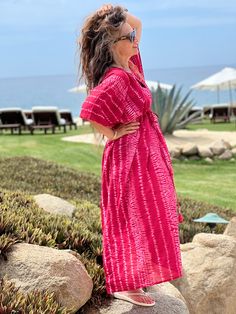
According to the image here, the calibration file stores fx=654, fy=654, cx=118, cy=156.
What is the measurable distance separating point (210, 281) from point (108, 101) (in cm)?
183

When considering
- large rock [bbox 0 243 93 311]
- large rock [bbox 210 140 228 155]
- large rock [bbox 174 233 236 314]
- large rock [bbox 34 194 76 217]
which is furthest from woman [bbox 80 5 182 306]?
large rock [bbox 210 140 228 155]

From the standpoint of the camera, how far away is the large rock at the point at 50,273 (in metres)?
3.55

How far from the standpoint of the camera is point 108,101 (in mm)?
3623

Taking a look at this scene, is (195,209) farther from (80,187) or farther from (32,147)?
(32,147)

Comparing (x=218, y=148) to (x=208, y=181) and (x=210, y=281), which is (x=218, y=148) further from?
(x=210, y=281)

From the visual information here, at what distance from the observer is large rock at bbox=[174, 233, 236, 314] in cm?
475

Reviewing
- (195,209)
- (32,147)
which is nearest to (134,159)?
(195,209)

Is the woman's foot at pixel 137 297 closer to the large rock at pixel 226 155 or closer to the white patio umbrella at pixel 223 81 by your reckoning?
the large rock at pixel 226 155

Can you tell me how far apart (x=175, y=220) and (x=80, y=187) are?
5412mm

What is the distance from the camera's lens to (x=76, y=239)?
4.46 meters

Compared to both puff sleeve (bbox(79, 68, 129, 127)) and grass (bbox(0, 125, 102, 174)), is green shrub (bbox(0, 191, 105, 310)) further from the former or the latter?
grass (bbox(0, 125, 102, 174))

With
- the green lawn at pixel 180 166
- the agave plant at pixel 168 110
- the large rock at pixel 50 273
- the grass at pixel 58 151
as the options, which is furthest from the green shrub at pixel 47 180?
the agave plant at pixel 168 110

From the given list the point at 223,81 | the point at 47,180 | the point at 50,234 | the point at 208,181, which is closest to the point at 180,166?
the point at 208,181

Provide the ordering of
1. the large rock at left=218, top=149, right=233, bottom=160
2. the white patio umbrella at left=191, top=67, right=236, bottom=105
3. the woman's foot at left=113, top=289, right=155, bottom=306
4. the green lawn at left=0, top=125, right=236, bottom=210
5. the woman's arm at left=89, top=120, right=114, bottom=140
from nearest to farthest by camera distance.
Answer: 1. the woman's arm at left=89, top=120, right=114, bottom=140
2. the woman's foot at left=113, top=289, right=155, bottom=306
3. the green lawn at left=0, top=125, right=236, bottom=210
4. the large rock at left=218, top=149, right=233, bottom=160
5. the white patio umbrella at left=191, top=67, right=236, bottom=105
